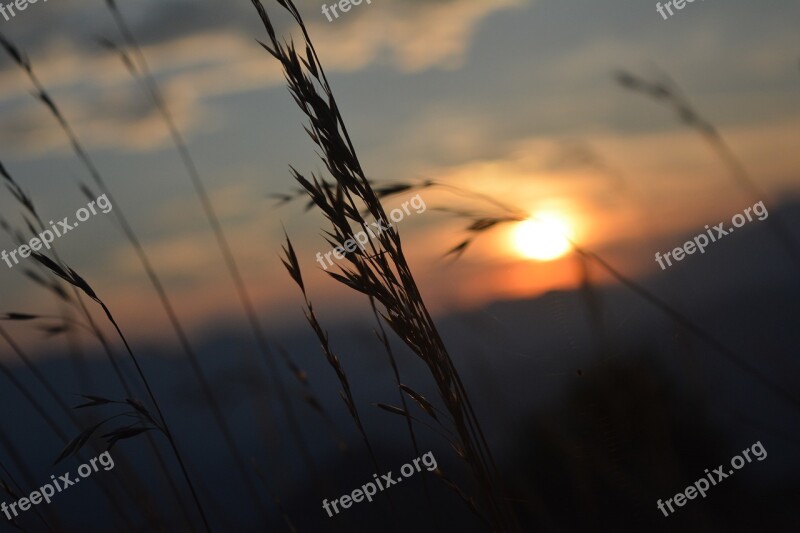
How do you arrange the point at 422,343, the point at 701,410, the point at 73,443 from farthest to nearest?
1. the point at 701,410
2. the point at 73,443
3. the point at 422,343

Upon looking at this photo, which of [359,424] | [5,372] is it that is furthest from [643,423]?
[5,372]

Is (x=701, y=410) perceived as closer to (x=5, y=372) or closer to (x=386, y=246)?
(x=386, y=246)

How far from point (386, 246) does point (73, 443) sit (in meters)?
0.73

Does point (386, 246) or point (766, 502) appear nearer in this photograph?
point (386, 246)

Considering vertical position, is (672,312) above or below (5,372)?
below

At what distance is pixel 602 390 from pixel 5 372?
5.01ft

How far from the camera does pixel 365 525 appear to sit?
2.44m

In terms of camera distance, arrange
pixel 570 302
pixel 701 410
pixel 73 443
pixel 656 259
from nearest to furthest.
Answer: pixel 73 443 < pixel 570 302 < pixel 701 410 < pixel 656 259

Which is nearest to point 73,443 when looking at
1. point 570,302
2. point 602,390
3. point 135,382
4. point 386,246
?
point 135,382

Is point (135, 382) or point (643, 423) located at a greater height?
point (135, 382)

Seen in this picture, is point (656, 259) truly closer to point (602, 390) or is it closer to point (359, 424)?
point (602, 390)

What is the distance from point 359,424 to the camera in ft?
4.97

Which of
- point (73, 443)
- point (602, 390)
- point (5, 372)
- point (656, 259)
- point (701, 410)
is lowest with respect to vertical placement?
point (701, 410)

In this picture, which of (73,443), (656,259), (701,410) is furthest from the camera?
(656,259)
